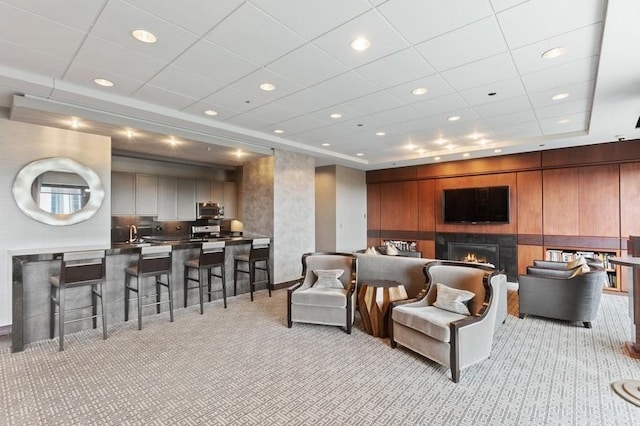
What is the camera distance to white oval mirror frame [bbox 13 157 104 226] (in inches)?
171

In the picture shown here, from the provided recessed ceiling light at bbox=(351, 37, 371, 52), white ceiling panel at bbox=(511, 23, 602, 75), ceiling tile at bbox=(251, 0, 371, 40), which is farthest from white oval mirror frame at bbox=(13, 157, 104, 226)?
white ceiling panel at bbox=(511, 23, 602, 75)

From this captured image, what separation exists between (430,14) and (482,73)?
4.27ft

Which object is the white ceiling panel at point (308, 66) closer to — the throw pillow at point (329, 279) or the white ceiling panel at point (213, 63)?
the white ceiling panel at point (213, 63)

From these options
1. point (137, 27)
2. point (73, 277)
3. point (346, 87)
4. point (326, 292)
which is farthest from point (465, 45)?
point (73, 277)

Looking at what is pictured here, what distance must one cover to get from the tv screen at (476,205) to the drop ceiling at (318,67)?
190 centimetres

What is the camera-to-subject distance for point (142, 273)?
4152 millimetres

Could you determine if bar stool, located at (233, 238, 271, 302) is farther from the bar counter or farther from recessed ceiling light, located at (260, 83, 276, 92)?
recessed ceiling light, located at (260, 83, 276, 92)

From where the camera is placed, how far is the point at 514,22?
2451mm

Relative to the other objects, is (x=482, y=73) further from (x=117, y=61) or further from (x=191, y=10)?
(x=117, y=61)

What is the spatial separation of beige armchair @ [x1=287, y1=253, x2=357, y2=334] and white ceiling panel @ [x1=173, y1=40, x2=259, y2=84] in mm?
2636

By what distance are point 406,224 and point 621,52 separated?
619cm

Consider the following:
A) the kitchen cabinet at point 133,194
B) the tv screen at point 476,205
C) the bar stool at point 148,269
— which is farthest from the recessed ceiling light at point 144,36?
the tv screen at point 476,205

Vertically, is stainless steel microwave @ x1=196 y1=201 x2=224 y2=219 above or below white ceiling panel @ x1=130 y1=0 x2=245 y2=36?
below

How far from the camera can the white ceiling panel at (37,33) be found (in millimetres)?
2342
